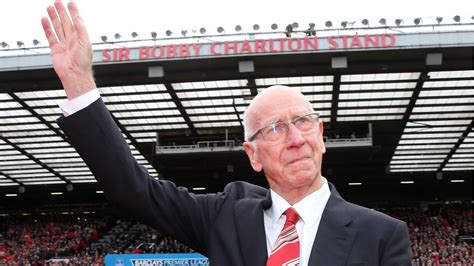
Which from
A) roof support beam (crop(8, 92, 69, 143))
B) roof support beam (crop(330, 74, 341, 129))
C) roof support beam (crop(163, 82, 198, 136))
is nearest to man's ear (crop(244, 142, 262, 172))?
roof support beam (crop(330, 74, 341, 129))

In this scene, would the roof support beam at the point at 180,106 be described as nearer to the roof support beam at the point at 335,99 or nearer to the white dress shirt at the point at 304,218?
the roof support beam at the point at 335,99

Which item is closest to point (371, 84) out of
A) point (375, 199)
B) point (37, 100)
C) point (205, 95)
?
point (205, 95)

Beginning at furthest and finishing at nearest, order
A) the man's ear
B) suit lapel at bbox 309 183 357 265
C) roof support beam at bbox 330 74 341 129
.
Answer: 1. roof support beam at bbox 330 74 341 129
2. the man's ear
3. suit lapel at bbox 309 183 357 265

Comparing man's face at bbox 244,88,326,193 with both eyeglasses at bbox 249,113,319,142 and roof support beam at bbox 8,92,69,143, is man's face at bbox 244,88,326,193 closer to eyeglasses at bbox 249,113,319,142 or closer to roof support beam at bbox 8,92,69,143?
eyeglasses at bbox 249,113,319,142

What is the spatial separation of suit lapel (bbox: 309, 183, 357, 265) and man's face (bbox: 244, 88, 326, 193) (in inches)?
5.1

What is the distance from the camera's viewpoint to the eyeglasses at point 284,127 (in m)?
2.30

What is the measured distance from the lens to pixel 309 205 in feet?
7.37

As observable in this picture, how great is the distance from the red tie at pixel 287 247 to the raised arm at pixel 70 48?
0.83m

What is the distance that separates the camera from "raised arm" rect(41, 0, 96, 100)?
2.16 metres

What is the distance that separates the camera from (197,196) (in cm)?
248

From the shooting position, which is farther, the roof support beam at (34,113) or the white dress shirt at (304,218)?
the roof support beam at (34,113)

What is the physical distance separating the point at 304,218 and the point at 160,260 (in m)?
11.1

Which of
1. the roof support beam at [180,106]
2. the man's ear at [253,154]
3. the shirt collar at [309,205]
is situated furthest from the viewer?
the roof support beam at [180,106]

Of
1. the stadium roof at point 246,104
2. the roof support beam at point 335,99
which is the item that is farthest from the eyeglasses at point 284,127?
the roof support beam at point 335,99
